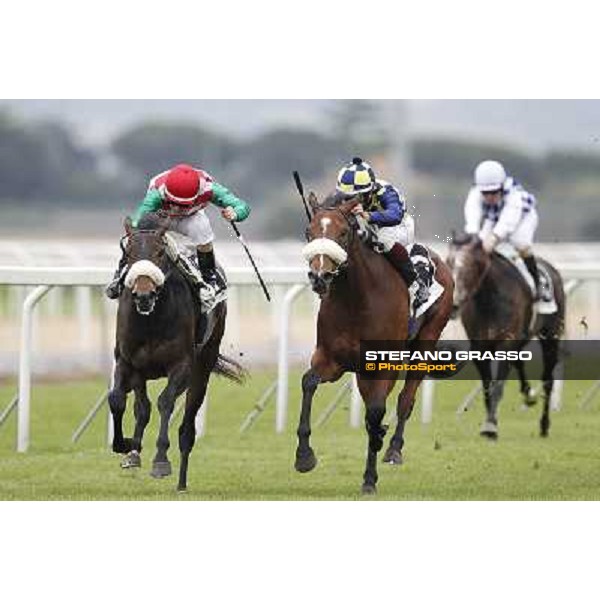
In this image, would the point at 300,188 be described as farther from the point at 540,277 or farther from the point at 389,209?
the point at 540,277

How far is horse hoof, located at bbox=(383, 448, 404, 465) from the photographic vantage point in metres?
8.77

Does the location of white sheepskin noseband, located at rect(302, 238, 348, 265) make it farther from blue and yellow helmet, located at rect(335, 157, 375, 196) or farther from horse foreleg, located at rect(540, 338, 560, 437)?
horse foreleg, located at rect(540, 338, 560, 437)

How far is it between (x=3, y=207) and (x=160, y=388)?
1537 mm

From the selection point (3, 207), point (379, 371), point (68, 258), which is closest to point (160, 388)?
point (379, 371)

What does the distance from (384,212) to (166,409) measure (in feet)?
3.88

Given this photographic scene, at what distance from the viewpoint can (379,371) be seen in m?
8.40

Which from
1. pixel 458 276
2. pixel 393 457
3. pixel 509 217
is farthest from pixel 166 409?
pixel 509 217

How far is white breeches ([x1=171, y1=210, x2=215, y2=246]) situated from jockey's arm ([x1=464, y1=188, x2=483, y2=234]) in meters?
1.63

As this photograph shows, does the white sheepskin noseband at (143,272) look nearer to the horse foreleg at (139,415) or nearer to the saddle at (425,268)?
the horse foreleg at (139,415)

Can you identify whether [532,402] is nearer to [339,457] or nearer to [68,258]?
[339,457]

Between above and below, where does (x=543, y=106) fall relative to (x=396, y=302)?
above

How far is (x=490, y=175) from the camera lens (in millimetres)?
9391

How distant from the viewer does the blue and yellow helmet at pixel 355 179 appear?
8.16 meters

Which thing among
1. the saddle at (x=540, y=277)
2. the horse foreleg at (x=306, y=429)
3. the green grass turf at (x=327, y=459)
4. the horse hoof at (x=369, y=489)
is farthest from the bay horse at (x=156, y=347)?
the saddle at (x=540, y=277)
